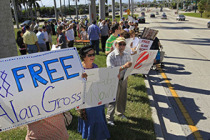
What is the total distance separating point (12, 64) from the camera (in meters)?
2.42

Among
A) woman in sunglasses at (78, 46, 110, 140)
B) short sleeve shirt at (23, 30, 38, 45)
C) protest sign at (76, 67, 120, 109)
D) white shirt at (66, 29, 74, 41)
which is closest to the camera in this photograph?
protest sign at (76, 67, 120, 109)

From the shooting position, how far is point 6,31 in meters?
3.99

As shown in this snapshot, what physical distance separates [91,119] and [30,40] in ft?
19.5

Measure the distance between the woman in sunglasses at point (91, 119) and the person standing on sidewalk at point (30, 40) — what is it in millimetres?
5603

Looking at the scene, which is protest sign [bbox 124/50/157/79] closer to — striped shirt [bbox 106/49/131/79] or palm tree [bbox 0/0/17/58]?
striped shirt [bbox 106/49/131/79]

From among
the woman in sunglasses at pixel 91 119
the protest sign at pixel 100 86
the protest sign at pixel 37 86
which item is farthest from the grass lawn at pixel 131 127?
the protest sign at pixel 37 86

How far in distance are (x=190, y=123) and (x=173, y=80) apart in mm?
3072

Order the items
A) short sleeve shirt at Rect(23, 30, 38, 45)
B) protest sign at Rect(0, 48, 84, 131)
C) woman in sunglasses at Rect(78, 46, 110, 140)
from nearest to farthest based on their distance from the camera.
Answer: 1. protest sign at Rect(0, 48, 84, 131)
2. woman in sunglasses at Rect(78, 46, 110, 140)
3. short sleeve shirt at Rect(23, 30, 38, 45)

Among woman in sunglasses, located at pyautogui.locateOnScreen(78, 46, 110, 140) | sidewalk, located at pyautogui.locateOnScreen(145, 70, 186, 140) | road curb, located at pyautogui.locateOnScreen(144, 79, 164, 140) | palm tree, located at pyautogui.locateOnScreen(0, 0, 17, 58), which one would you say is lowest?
sidewalk, located at pyautogui.locateOnScreen(145, 70, 186, 140)

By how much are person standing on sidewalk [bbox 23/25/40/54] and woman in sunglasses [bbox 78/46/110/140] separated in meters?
5.60

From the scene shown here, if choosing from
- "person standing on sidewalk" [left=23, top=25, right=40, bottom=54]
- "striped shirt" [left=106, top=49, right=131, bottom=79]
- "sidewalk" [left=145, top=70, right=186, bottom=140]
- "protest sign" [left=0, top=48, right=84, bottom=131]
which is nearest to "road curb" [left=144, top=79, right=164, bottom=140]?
"sidewalk" [left=145, top=70, right=186, bottom=140]

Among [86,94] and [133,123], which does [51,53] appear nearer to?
[86,94]

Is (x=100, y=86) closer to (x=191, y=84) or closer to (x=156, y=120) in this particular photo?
(x=156, y=120)

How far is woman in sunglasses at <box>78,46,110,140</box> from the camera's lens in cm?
351
